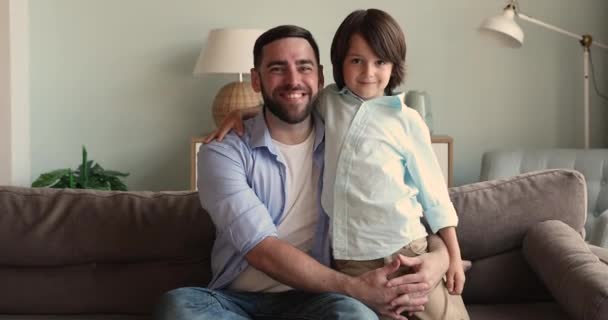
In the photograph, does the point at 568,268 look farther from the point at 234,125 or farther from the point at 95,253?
the point at 95,253

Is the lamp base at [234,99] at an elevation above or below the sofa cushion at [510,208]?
above

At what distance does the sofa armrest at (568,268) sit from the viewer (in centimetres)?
159

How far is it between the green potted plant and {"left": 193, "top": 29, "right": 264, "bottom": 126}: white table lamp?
611 millimetres

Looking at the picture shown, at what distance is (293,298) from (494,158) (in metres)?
1.87

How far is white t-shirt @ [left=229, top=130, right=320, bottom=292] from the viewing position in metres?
1.79

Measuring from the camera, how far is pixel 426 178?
1731 millimetres

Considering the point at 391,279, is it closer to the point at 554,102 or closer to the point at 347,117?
the point at 347,117

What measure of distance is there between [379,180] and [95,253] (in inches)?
32.2

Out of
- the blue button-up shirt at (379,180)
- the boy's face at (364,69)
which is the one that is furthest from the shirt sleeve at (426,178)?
the boy's face at (364,69)

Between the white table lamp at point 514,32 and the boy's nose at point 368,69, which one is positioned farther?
the white table lamp at point 514,32

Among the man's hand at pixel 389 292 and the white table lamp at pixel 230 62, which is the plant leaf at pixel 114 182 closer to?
the white table lamp at pixel 230 62

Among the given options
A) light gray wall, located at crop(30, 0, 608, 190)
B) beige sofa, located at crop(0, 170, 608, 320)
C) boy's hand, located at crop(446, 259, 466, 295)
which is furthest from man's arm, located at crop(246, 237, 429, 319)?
light gray wall, located at crop(30, 0, 608, 190)

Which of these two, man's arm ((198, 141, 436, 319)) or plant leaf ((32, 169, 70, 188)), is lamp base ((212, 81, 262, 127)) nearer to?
plant leaf ((32, 169, 70, 188))

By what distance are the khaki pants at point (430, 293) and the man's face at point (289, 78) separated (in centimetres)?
38
